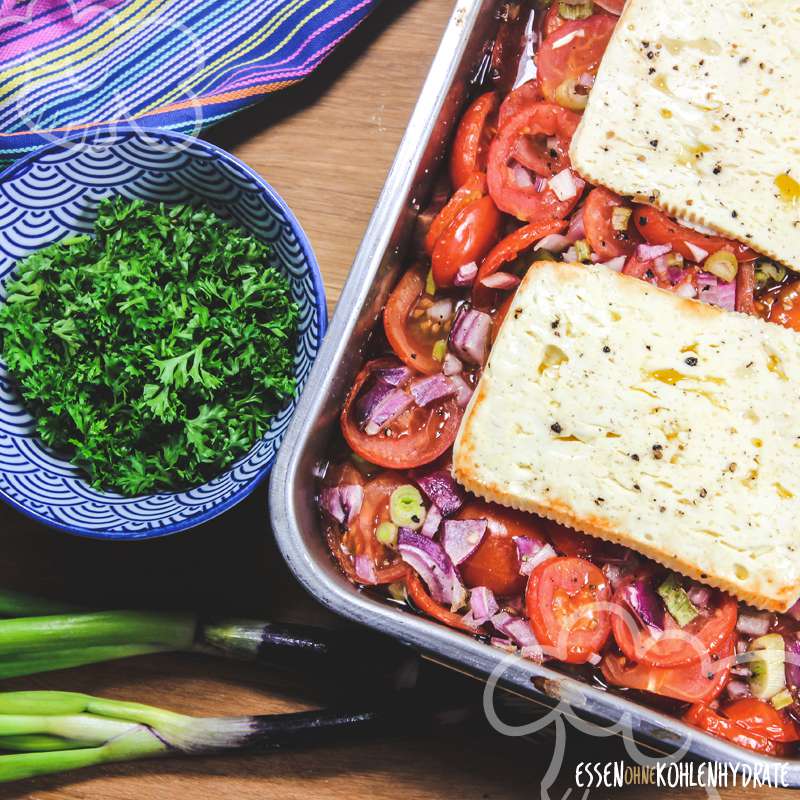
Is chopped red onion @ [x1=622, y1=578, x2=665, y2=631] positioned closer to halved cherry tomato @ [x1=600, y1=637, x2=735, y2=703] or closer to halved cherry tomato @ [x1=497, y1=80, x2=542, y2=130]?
halved cherry tomato @ [x1=600, y1=637, x2=735, y2=703]

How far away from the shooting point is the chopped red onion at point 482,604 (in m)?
2.48

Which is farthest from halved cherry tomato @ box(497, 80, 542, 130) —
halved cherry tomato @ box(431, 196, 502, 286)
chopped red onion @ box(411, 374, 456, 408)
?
chopped red onion @ box(411, 374, 456, 408)

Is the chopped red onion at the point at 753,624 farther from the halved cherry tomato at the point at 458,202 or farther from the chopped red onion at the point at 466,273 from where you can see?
the halved cherry tomato at the point at 458,202

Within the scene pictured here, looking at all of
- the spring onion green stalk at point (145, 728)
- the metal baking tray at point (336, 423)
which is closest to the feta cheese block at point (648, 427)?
the metal baking tray at point (336, 423)

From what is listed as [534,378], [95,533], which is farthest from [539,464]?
[95,533]

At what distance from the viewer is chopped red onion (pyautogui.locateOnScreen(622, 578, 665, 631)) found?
94.2 inches

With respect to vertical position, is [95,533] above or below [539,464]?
below

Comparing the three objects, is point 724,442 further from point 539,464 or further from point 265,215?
point 265,215

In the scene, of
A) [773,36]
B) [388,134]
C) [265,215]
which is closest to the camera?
[773,36]

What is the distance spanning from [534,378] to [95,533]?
1.41 meters

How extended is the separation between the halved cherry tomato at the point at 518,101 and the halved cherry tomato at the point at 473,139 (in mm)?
43

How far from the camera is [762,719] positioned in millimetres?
2391

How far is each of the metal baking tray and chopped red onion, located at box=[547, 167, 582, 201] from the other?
1.27 ft

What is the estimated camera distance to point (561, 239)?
8.37 ft
